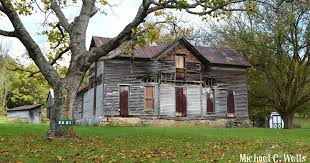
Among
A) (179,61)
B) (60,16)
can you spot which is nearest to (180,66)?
(179,61)

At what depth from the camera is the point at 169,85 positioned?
3300 cm

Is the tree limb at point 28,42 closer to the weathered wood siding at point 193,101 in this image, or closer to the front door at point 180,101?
the front door at point 180,101

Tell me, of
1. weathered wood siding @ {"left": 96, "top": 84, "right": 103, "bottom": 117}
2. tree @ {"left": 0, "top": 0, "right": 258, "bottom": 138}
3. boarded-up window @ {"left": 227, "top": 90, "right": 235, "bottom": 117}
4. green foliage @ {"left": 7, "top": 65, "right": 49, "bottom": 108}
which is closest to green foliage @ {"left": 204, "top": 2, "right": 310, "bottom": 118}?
boarded-up window @ {"left": 227, "top": 90, "right": 235, "bottom": 117}

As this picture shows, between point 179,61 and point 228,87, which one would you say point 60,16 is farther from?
point 228,87

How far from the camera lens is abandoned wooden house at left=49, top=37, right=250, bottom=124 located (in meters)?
31.6

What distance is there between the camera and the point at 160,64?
1294 inches

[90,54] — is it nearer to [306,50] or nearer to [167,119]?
[167,119]

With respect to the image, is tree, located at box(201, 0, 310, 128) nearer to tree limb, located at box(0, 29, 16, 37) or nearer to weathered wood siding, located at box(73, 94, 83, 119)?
weathered wood siding, located at box(73, 94, 83, 119)

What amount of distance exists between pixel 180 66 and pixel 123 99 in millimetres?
5888

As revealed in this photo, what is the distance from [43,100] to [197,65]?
141 ft

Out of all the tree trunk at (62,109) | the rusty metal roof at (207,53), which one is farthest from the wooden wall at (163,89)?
the tree trunk at (62,109)

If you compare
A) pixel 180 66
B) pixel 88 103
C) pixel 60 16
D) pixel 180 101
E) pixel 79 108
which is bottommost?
pixel 79 108

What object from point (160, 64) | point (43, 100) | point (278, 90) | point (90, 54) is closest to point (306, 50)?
point (278, 90)

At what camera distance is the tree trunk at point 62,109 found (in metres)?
15.0
